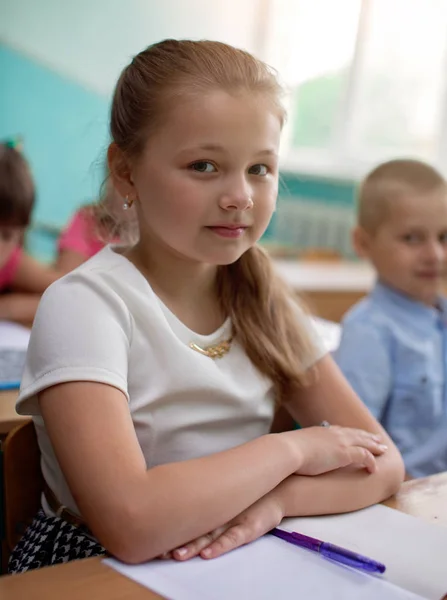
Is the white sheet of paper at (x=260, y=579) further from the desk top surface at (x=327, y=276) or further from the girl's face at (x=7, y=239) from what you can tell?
the desk top surface at (x=327, y=276)

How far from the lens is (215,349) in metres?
1.12

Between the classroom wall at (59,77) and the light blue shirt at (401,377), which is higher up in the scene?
the classroom wall at (59,77)

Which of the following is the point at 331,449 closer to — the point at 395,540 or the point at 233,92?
the point at 395,540

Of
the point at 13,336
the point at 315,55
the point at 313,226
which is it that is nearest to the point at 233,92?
the point at 13,336

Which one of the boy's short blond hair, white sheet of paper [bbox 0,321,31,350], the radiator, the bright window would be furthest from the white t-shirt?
the radiator

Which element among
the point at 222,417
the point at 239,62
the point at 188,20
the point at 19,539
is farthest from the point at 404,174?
the point at 188,20

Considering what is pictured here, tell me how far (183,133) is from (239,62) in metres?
→ 0.15

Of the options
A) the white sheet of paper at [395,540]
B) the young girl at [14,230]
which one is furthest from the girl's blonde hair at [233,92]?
the young girl at [14,230]

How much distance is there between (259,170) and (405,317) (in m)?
0.87

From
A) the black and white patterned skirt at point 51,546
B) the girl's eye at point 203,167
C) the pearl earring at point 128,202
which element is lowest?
the black and white patterned skirt at point 51,546

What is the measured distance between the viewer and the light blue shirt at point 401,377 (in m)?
1.65

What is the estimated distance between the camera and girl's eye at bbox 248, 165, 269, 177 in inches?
40.7

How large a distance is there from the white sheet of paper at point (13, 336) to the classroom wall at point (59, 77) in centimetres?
131

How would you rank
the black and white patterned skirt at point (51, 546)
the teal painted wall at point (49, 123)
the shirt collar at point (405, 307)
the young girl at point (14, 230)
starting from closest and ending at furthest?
the black and white patterned skirt at point (51, 546), the shirt collar at point (405, 307), the young girl at point (14, 230), the teal painted wall at point (49, 123)
